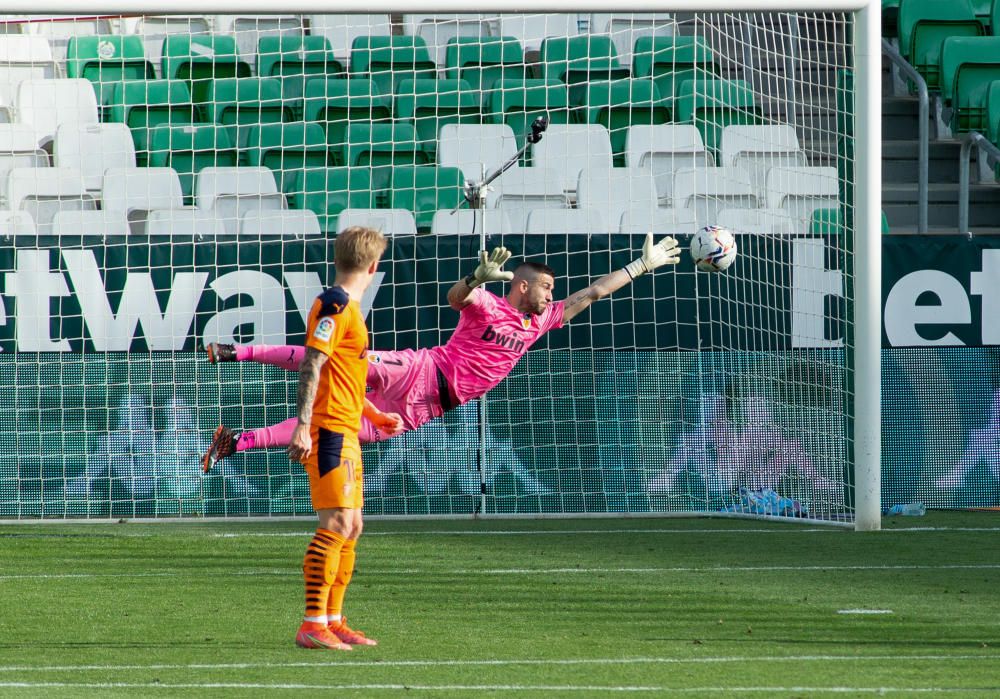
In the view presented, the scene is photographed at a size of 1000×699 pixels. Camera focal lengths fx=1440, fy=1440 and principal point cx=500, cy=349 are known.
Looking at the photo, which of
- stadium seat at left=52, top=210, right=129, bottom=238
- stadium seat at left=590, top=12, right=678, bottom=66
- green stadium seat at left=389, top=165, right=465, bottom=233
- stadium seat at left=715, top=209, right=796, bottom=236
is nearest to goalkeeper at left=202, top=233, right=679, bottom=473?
stadium seat at left=715, top=209, right=796, bottom=236

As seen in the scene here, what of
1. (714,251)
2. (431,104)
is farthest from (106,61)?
(714,251)

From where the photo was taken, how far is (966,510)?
38.7ft

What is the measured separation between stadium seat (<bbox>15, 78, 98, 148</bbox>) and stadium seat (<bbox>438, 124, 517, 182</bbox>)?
125 inches

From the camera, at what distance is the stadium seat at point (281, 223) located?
11.8 meters

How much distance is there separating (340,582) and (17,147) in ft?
26.6

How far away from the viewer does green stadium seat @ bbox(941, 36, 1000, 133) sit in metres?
14.6

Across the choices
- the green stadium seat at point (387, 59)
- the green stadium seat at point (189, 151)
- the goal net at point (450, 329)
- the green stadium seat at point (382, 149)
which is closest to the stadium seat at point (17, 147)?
the goal net at point (450, 329)

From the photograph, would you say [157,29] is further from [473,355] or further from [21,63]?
[473,355]

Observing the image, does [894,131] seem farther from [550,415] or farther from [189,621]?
[189,621]

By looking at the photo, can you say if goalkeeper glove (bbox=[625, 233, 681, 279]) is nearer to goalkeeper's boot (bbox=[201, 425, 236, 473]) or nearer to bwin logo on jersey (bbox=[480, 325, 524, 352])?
bwin logo on jersey (bbox=[480, 325, 524, 352])

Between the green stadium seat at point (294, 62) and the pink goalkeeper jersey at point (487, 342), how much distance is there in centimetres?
535

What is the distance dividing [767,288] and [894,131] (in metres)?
5.14

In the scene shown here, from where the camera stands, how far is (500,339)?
28.8 ft

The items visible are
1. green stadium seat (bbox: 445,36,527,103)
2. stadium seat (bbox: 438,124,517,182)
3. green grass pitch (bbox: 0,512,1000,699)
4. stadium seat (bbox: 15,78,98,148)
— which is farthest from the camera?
green stadium seat (bbox: 445,36,527,103)
